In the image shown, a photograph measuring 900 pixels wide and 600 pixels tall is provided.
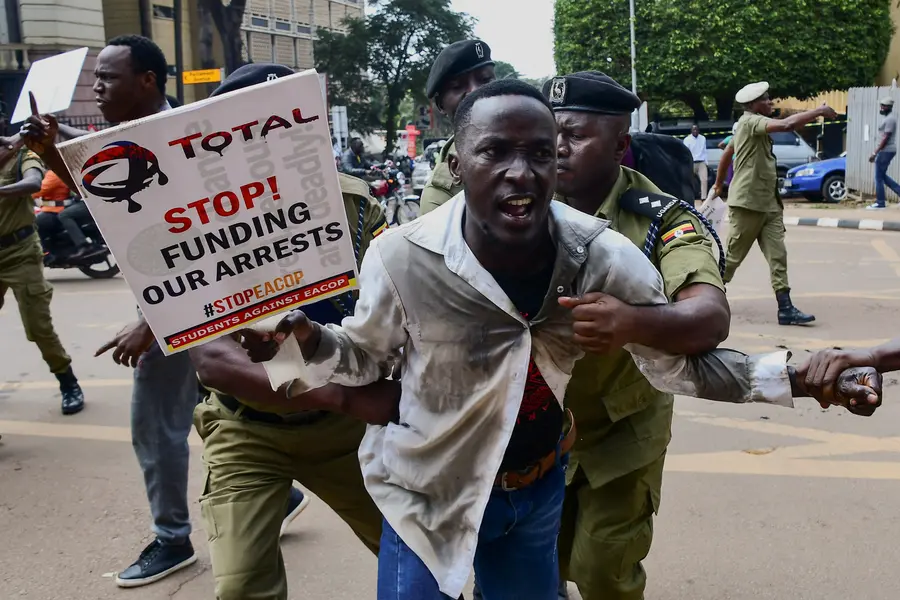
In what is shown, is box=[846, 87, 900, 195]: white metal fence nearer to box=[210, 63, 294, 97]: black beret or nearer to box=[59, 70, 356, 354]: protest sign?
box=[210, 63, 294, 97]: black beret

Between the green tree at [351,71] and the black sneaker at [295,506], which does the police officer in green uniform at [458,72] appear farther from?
the green tree at [351,71]

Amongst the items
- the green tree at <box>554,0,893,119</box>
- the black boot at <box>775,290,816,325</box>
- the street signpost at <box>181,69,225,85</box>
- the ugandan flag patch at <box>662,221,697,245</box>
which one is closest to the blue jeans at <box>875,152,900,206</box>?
the black boot at <box>775,290,816,325</box>

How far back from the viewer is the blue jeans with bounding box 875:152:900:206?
1606 cm

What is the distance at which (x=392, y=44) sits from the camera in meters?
40.1

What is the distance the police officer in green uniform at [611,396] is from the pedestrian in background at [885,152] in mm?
14330

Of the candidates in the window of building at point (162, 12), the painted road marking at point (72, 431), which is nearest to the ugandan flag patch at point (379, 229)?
the painted road marking at point (72, 431)

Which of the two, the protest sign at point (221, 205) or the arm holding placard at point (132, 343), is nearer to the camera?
the protest sign at point (221, 205)

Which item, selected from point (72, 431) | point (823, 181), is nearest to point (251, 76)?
point (72, 431)

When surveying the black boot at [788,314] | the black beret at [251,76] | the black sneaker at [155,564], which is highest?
the black beret at [251,76]

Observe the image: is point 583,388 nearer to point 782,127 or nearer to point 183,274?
point 183,274

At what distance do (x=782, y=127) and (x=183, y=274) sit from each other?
6.56 meters

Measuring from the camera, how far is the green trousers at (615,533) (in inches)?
118

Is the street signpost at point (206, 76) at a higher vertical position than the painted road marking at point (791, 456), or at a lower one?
higher

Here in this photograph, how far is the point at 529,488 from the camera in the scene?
7.97 feet
